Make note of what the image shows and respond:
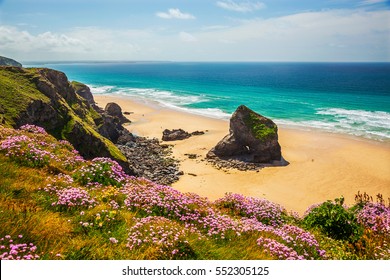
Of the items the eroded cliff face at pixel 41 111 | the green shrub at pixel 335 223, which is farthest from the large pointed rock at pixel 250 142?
the green shrub at pixel 335 223

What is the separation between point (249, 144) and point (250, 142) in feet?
1.06

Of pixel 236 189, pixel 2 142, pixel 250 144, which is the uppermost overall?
pixel 2 142

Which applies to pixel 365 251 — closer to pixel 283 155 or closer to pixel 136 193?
pixel 136 193

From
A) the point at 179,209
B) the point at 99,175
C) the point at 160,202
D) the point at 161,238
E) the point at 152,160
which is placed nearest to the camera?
the point at 161,238

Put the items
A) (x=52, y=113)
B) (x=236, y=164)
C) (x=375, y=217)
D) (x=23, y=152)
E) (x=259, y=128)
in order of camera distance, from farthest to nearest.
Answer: (x=259, y=128), (x=236, y=164), (x=52, y=113), (x=375, y=217), (x=23, y=152)

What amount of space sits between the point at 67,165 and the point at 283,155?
1317 inches

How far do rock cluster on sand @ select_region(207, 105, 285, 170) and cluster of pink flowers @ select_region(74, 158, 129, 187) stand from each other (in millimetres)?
26096

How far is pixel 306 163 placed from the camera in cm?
3597

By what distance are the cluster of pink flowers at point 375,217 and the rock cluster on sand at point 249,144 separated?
22891 millimetres

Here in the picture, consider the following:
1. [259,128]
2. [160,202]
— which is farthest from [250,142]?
[160,202]

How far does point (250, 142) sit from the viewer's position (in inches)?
1449

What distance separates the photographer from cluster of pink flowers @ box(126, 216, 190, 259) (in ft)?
19.5

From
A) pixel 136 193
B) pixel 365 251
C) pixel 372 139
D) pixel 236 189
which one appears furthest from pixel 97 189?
pixel 372 139

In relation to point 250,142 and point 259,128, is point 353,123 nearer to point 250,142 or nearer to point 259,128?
point 259,128
